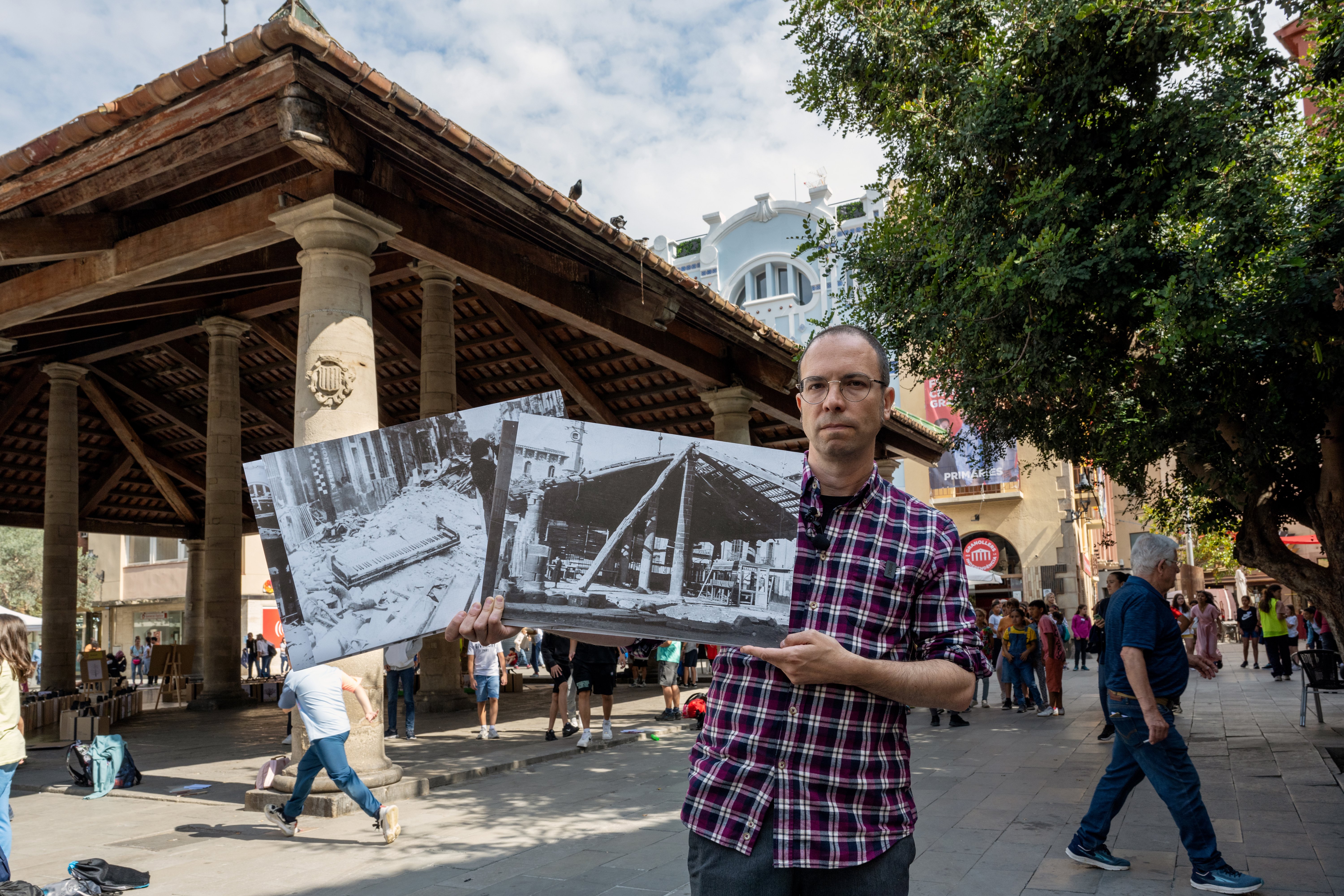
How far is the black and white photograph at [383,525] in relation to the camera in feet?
7.03

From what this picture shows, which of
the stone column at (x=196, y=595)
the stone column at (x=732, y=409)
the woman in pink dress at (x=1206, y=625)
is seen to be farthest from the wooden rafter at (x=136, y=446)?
the woman in pink dress at (x=1206, y=625)

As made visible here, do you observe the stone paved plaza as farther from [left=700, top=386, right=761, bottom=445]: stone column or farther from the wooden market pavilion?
[left=700, top=386, right=761, bottom=445]: stone column

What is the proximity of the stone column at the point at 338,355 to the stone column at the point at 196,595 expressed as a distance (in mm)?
17430

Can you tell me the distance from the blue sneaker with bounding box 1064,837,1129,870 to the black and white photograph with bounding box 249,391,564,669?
16.2 feet

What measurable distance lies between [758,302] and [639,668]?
2728 cm

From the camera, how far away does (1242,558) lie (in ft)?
29.7

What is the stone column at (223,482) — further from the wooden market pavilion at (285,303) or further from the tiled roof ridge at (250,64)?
the tiled roof ridge at (250,64)

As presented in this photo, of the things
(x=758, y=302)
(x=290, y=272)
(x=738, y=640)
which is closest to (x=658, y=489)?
(x=738, y=640)

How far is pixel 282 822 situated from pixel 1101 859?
18.0 feet

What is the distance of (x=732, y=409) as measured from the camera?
14023mm

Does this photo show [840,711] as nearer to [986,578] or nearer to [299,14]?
[299,14]

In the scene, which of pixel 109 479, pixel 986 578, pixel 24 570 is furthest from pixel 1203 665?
pixel 24 570

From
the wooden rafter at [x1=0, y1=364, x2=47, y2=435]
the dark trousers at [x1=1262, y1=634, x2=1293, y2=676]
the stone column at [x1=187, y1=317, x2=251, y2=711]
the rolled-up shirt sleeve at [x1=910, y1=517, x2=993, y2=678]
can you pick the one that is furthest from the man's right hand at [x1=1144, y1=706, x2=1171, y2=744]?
the wooden rafter at [x1=0, y1=364, x2=47, y2=435]

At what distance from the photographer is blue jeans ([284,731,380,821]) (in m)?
6.39
